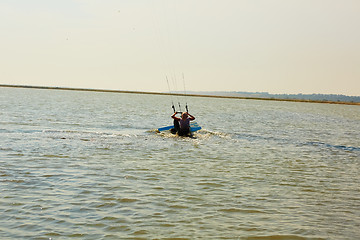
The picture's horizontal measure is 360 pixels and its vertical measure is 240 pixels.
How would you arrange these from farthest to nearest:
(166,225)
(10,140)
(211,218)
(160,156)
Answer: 1. (10,140)
2. (160,156)
3. (211,218)
4. (166,225)

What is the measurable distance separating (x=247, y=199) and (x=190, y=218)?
2150 mm

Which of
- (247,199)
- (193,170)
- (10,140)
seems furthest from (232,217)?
(10,140)

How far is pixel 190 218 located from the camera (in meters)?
7.52

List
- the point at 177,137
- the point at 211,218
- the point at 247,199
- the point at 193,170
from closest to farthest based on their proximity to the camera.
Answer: the point at 211,218 < the point at 247,199 < the point at 193,170 < the point at 177,137

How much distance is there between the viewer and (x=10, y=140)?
17359 millimetres

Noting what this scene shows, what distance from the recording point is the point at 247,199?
9039 mm

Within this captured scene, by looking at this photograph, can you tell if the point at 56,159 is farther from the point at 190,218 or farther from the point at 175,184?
the point at 190,218

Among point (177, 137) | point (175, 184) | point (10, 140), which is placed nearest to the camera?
point (175, 184)

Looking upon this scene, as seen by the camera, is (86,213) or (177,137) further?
(177,137)

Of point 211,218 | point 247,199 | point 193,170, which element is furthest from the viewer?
point 193,170

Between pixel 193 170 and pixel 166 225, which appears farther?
pixel 193 170

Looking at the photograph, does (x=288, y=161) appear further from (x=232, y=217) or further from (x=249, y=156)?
(x=232, y=217)

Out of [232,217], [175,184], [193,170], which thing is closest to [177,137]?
[193,170]

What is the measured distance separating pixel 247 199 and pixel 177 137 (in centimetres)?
1417
